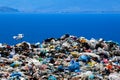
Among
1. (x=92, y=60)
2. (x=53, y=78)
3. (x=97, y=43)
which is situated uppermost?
(x=97, y=43)

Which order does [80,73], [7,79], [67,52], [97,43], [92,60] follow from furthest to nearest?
[97,43]
[67,52]
[92,60]
[80,73]
[7,79]

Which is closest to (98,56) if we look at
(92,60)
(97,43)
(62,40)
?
(92,60)

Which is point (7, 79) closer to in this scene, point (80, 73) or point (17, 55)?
point (80, 73)

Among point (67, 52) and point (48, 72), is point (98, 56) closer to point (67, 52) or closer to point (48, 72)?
point (67, 52)

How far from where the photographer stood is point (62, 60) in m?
15.9

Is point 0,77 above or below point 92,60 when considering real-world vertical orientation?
below

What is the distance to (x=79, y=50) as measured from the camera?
698 inches

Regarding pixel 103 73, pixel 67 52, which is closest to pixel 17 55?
pixel 67 52

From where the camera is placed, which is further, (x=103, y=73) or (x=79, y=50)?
(x=79, y=50)

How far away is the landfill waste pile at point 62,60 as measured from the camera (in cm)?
1379

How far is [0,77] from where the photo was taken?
13453 millimetres

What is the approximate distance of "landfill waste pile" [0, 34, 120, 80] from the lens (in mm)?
13789

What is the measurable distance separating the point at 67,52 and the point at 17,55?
75.7 inches

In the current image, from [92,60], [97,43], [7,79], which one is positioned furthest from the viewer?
[97,43]
